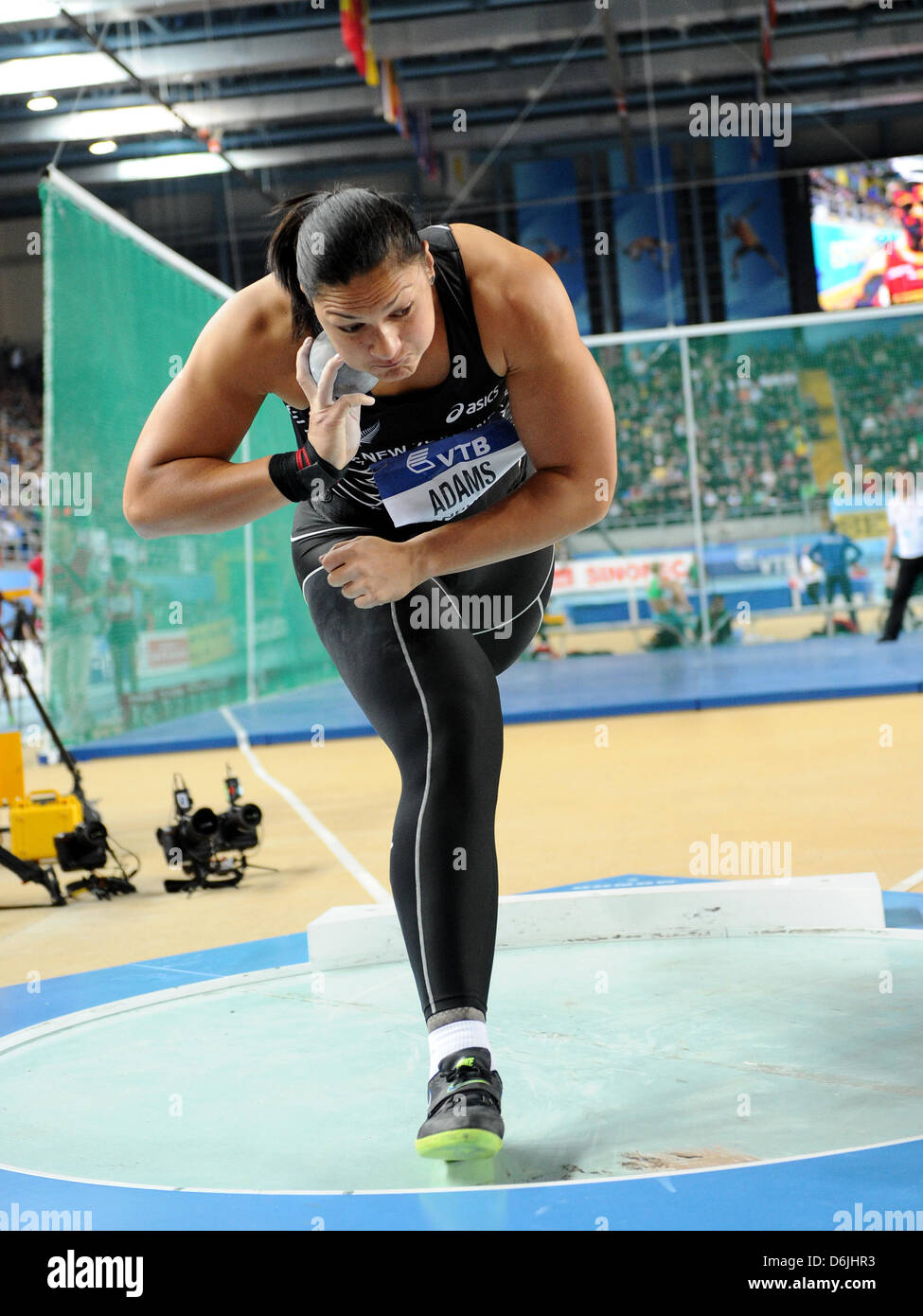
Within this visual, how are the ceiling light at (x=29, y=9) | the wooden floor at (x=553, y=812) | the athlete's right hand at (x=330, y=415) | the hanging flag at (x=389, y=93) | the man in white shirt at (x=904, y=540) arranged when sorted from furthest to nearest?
the hanging flag at (x=389, y=93) → the man in white shirt at (x=904, y=540) → the ceiling light at (x=29, y=9) → the wooden floor at (x=553, y=812) → the athlete's right hand at (x=330, y=415)

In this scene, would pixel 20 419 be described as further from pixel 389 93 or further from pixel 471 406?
pixel 471 406

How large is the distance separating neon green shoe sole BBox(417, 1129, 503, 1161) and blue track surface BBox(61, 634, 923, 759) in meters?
6.79

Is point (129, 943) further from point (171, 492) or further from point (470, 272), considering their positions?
point (470, 272)

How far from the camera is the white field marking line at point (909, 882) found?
3381 millimetres

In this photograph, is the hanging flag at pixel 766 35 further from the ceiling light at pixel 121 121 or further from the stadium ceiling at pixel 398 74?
the ceiling light at pixel 121 121

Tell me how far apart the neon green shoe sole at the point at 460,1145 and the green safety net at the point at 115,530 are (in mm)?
6252

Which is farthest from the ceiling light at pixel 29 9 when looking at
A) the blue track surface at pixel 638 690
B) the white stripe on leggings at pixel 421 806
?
the white stripe on leggings at pixel 421 806

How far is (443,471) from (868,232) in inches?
704

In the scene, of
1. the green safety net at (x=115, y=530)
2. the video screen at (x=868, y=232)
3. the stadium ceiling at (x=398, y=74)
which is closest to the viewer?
the green safety net at (x=115, y=530)

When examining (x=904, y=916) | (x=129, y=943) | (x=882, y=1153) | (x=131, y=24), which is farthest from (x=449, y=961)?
(x=131, y=24)

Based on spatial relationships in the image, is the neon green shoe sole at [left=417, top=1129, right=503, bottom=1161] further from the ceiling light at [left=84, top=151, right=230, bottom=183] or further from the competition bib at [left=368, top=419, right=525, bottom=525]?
the ceiling light at [left=84, top=151, right=230, bottom=183]

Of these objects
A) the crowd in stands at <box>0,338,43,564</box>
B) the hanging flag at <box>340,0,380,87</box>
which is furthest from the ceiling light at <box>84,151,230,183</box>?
the crowd in stands at <box>0,338,43,564</box>

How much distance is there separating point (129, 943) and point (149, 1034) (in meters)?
0.99

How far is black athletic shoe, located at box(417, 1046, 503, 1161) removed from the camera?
1.72m
